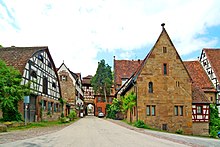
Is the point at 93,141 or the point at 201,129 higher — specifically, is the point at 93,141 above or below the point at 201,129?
above

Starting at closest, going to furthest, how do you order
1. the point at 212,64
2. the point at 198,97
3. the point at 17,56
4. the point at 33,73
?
the point at 17,56 < the point at 33,73 < the point at 198,97 < the point at 212,64

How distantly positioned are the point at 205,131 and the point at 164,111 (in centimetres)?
665

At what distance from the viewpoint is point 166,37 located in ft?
109

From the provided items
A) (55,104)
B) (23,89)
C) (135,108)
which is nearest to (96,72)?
(55,104)

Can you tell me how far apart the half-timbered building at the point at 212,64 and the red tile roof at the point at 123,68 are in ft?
51.7

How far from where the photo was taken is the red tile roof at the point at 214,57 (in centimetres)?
4597

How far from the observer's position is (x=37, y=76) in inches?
1297

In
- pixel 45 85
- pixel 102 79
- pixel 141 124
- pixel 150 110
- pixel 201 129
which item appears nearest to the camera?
pixel 141 124

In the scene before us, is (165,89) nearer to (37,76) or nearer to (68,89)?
(37,76)

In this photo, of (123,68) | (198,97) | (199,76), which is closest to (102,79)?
(123,68)

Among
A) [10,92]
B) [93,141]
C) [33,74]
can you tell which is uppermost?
[33,74]

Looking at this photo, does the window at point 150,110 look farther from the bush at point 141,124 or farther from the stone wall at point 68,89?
the stone wall at point 68,89

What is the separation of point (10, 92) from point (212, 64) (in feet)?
113

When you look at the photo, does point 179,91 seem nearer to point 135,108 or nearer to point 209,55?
point 135,108
